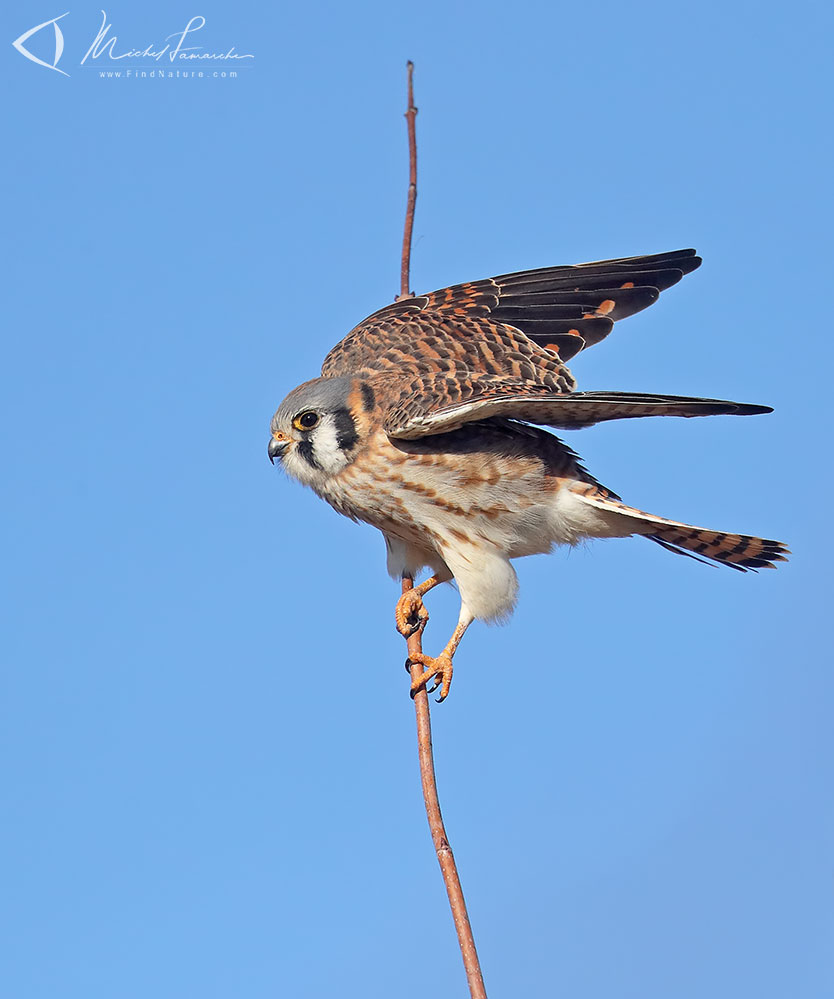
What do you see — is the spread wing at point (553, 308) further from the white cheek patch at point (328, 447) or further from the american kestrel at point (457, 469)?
the white cheek patch at point (328, 447)

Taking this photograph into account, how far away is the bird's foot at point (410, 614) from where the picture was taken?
484 centimetres

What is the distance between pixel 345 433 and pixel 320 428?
0.10 meters

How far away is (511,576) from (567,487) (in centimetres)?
42

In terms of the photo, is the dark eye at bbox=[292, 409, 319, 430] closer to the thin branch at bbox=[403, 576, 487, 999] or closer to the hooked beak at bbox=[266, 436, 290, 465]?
the hooked beak at bbox=[266, 436, 290, 465]

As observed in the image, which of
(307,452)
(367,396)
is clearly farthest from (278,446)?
(367,396)

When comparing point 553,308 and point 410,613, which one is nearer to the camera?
point 410,613

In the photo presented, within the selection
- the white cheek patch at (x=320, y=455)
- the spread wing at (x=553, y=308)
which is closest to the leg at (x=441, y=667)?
the white cheek patch at (x=320, y=455)

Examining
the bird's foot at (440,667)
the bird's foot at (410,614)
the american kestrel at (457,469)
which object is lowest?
the bird's foot at (440,667)

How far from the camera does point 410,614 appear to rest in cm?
489

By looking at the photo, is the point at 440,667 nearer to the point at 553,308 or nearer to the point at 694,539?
the point at 694,539

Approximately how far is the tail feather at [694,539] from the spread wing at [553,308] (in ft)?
2.46

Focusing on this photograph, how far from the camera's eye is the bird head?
4625 millimetres

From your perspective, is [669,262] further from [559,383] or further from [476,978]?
[476,978]

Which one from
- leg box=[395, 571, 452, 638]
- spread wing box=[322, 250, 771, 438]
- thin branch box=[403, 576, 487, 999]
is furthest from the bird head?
thin branch box=[403, 576, 487, 999]
